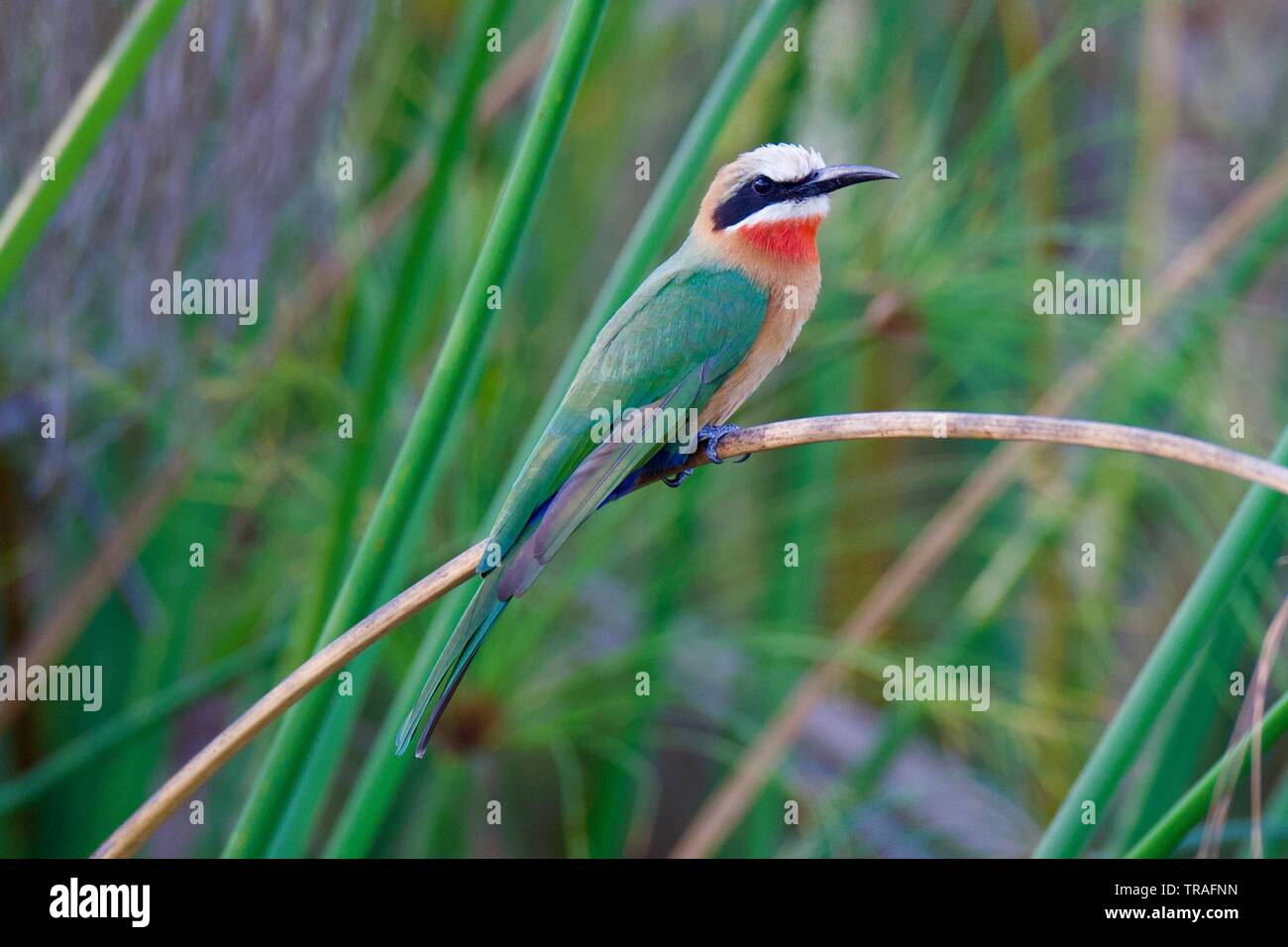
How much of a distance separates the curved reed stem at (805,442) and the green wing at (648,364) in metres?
0.17

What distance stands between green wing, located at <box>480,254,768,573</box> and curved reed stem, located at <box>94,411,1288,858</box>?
168 millimetres

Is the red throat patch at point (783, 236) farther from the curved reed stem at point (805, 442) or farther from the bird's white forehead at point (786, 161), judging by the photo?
the curved reed stem at point (805, 442)

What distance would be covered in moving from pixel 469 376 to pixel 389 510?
15cm

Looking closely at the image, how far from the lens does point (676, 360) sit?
167 centimetres

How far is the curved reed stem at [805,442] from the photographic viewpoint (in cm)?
107

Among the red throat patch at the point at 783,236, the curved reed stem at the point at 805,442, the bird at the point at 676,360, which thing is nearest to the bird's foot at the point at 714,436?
Result: the bird at the point at 676,360

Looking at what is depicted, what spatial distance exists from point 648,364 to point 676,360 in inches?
1.9

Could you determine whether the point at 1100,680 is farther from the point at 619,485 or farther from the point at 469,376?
the point at 469,376

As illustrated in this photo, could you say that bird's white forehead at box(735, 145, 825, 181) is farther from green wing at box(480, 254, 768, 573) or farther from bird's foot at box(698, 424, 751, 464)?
bird's foot at box(698, 424, 751, 464)

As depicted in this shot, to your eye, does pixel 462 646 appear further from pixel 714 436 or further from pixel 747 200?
pixel 747 200

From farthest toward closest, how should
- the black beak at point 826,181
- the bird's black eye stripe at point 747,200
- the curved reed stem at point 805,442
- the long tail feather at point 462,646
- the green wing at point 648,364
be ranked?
the bird's black eye stripe at point 747,200 < the black beak at point 826,181 < the green wing at point 648,364 < the long tail feather at point 462,646 < the curved reed stem at point 805,442

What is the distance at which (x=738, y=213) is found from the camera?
1.90 m

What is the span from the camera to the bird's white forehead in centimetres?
181
